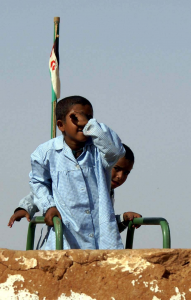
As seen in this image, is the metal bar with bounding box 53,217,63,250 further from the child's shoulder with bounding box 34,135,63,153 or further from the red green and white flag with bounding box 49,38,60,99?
the red green and white flag with bounding box 49,38,60,99

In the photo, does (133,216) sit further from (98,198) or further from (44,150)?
→ (44,150)

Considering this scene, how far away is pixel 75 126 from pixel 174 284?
4.47 feet

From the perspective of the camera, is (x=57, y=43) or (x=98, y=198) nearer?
(x=98, y=198)

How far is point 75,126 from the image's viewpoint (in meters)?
3.43

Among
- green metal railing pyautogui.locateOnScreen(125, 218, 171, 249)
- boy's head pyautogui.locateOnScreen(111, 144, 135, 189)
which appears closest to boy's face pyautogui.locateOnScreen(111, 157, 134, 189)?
boy's head pyautogui.locateOnScreen(111, 144, 135, 189)

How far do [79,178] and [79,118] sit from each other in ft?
1.24

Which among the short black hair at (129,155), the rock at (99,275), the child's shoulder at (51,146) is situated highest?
the child's shoulder at (51,146)

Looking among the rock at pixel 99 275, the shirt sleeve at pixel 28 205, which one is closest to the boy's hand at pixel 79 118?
the shirt sleeve at pixel 28 205

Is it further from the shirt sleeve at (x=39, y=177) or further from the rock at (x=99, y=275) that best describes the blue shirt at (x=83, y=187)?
the rock at (x=99, y=275)

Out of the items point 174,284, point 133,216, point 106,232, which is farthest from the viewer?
point 133,216

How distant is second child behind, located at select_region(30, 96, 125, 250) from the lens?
3.28m

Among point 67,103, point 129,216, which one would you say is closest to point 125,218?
point 129,216

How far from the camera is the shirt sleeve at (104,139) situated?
322 centimetres

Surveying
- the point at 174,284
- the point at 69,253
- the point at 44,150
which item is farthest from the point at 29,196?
the point at 174,284
